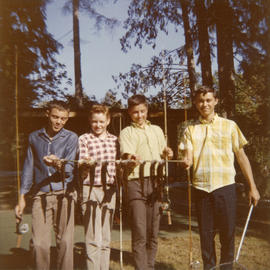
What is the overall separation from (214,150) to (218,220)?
60cm

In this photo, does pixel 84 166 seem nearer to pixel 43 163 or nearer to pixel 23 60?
pixel 43 163

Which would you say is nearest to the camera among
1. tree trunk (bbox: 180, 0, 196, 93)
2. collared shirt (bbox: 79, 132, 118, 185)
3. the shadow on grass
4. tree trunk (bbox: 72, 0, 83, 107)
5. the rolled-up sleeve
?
the rolled-up sleeve

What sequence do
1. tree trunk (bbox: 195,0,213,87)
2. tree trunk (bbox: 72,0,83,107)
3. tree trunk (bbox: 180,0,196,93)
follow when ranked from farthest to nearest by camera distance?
tree trunk (bbox: 72,0,83,107)
tree trunk (bbox: 180,0,196,93)
tree trunk (bbox: 195,0,213,87)

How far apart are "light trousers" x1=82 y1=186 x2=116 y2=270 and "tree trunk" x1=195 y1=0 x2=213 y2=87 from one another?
4.13 metres

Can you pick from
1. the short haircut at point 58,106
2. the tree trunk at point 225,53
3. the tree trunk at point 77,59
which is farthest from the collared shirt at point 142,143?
the tree trunk at point 77,59

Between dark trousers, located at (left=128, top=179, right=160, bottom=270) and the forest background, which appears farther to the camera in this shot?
the forest background

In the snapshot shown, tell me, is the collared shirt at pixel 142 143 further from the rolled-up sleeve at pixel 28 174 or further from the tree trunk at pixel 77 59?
the tree trunk at pixel 77 59

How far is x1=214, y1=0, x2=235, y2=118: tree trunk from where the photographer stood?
19.5 feet

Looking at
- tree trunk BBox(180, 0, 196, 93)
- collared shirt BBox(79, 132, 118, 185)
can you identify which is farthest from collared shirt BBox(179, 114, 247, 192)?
tree trunk BBox(180, 0, 196, 93)

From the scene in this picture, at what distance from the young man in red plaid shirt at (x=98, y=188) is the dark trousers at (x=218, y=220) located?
821 mm

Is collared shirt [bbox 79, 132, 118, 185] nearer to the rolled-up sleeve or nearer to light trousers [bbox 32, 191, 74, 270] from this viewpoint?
light trousers [bbox 32, 191, 74, 270]

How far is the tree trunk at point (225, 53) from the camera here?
5945mm

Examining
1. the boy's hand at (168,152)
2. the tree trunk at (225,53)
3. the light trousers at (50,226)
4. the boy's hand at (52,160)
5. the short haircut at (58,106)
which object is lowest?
the light trousers at (50,226)

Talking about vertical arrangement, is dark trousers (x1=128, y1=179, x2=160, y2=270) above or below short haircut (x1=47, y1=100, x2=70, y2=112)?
below
